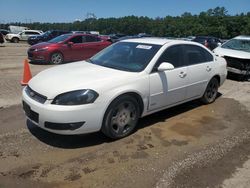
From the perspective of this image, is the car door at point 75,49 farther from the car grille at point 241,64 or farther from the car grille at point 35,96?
the car grille at point 35,96

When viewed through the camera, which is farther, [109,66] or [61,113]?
[109,66]

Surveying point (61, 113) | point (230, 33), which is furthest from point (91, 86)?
point (230, 33)

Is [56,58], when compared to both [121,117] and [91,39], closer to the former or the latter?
[91,39]

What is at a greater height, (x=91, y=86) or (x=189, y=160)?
(x=91, y=86)

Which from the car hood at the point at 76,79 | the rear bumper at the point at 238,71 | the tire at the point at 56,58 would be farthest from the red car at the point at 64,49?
the car hood at the point at 76,79

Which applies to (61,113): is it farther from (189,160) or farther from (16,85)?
(16,85)

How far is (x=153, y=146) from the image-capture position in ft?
16.5

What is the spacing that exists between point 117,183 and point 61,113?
1292 mm

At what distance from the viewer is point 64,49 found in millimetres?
14883

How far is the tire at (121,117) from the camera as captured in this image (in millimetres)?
4930

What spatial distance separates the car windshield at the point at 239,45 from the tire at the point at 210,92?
4903 millimetres

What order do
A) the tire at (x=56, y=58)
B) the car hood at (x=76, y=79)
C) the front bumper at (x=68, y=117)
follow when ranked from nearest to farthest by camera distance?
the front bumper at (x=68, y=117) → the car hood at (x=76, y=79) → the tire at (x=56, y=58)

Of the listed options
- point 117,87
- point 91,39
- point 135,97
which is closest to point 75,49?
point 91,39

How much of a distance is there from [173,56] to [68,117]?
2.58 m
